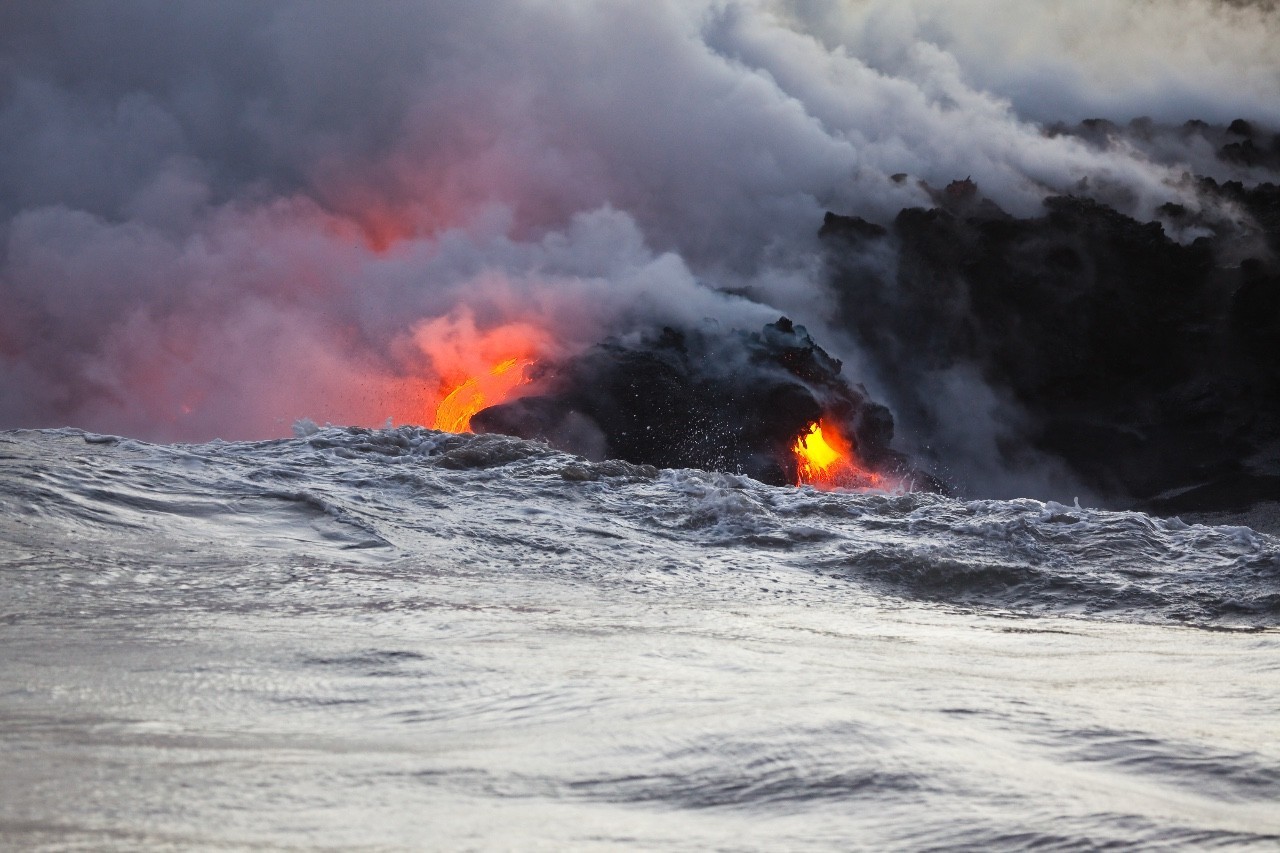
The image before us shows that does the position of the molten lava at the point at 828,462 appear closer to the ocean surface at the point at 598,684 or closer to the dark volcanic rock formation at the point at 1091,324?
the dark volcanic rock formation at the point at 1091,324

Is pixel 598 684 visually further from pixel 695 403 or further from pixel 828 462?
pixel 828 462

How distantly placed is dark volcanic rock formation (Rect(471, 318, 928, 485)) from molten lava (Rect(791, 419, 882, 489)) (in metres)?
0.19

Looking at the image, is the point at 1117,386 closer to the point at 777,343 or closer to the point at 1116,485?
the point at 1116,485

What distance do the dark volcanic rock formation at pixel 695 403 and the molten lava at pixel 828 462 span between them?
0.61ft

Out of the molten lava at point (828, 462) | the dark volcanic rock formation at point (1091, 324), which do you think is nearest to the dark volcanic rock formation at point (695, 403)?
the molten lava at point (828, 462)

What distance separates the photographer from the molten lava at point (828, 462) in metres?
16.6

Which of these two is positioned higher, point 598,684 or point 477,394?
point 477,394

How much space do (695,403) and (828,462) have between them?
93.7 inches

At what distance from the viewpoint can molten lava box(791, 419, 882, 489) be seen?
16.6 meters

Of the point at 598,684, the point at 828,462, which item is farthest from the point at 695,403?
the point at 598,684

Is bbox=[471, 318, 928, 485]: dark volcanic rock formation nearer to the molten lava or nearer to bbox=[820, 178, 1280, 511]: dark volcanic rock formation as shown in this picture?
the molten lava

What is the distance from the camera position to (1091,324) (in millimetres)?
21469

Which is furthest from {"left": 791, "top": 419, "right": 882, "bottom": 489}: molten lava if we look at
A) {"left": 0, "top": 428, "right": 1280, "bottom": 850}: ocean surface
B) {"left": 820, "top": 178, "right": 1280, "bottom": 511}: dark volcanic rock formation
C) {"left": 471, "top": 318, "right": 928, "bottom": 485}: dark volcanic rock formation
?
{"left": 0, "top": 428, "right": 1280, "bottom": 850}: ocean surface

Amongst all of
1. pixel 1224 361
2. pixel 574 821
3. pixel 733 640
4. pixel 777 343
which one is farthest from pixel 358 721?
pixel 1224 361
